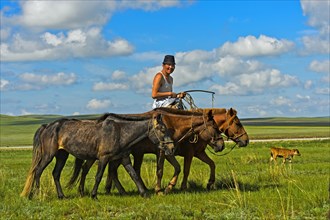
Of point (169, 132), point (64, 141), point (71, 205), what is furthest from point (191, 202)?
point (64, 141)

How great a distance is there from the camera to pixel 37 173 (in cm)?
1207

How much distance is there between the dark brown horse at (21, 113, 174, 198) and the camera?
1136 centimetres

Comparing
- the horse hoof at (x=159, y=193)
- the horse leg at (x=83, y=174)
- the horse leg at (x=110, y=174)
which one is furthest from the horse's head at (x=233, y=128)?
the horse leg at (x=83, y=174)

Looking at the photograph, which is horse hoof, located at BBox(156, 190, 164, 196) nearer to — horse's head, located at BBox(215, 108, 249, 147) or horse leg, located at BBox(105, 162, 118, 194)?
horse leg, located at BBox(105, 162, 118, 194)

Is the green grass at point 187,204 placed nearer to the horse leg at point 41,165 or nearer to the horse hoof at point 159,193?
the horse hoof at point 159,193

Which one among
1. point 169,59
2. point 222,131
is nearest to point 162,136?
point 222,131

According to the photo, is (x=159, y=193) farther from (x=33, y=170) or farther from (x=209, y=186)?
(x=33, y=170)

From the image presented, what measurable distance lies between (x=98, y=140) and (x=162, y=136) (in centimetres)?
149

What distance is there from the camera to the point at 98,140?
37.7ft

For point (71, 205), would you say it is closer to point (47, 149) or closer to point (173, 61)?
point (47, 149)

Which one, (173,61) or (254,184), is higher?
(173,61)

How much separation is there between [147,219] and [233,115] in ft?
14.9

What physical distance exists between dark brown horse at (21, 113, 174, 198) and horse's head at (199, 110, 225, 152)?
1.20m

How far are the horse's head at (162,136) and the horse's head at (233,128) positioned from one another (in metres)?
1.71
